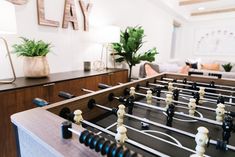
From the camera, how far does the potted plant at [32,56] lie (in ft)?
5.52

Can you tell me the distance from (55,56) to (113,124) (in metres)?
1.60

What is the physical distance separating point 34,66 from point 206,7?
586 centimetres

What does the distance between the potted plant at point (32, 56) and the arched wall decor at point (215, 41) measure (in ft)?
22.3

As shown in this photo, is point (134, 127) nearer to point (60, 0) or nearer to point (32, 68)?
point (32, 68)

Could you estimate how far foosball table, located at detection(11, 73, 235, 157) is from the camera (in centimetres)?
52

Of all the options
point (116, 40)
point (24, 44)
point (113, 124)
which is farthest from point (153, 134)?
point (116, 40)

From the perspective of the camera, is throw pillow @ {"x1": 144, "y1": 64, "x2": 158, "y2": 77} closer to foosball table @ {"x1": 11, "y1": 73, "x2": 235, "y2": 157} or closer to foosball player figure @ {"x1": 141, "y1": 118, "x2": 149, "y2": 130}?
foosball table @ {"x1": 11, "y1": 73, "x2": 235, "y2": 157}

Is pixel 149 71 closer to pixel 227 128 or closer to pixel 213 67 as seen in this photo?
pixel 227 128

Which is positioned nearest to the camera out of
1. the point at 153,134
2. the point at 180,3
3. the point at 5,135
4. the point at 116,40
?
the point at 153,134

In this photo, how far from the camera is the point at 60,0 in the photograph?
7.16ft

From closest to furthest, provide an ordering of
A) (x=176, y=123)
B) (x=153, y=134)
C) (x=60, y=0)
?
(x=153, y=134) → (x=176, y=123) → (x=60, y=0)

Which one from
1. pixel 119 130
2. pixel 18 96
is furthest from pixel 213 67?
pixel 119 130

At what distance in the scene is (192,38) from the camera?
23.7 ft

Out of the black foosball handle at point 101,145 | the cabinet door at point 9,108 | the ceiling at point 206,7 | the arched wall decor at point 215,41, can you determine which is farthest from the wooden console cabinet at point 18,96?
the arched wall decor at point 215,41
